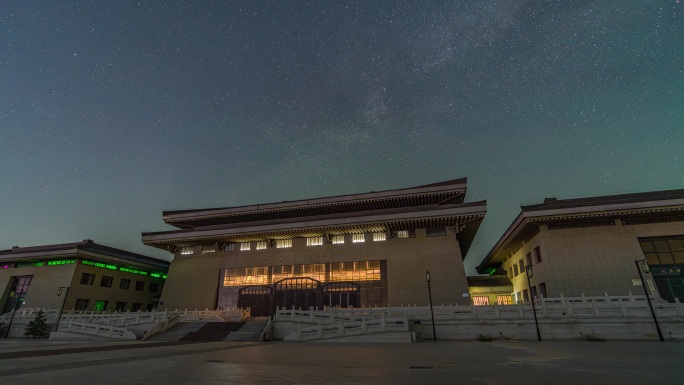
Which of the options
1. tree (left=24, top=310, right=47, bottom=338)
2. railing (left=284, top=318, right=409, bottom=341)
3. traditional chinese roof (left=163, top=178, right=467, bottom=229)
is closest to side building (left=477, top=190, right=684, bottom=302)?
traditional chinese roof (left=163, top=178, right=467, bottom=229)

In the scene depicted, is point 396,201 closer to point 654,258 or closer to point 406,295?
point 406,295

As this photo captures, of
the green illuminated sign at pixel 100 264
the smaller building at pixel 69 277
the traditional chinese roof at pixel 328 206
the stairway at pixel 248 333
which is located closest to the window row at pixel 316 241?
the traditional chinese roof at pixel 328 206

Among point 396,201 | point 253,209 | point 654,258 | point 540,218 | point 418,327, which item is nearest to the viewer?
point 418,327

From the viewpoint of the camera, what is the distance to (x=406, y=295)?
1247 inches

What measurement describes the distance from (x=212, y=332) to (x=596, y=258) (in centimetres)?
3256

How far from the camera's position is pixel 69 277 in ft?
133

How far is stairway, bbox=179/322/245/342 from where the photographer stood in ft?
77.3

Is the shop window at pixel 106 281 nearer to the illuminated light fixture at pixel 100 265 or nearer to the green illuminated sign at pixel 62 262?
the illuminated light fixture at pixel 100 265

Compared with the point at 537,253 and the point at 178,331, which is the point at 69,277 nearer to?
the point at 178,331

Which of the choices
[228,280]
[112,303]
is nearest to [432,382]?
[228,280]

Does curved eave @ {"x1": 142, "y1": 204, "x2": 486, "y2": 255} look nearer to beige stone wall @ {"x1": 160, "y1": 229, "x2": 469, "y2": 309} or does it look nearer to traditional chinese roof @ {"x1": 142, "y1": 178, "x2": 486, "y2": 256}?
traditional chinese roof @ {"x1": 142, "y1": 178, "x2": 486, "y2": 256}

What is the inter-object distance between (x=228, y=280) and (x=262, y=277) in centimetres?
415

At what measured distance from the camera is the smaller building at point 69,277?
133ft

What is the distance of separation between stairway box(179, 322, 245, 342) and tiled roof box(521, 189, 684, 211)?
91.3ft
